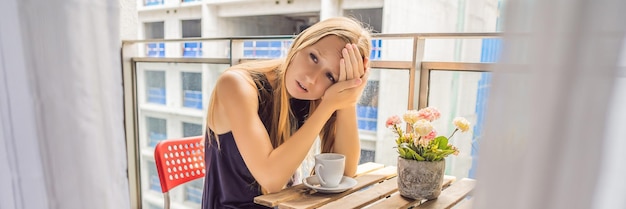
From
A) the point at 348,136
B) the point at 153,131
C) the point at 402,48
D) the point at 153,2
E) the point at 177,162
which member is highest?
the point at 153,2

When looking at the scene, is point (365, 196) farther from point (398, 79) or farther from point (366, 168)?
point (398, 79)

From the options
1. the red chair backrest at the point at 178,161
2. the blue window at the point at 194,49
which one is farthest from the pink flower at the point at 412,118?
the blue window at the point at 194,49

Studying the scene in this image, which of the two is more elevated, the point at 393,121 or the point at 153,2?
the point at 153,2

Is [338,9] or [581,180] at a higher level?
[338,9]

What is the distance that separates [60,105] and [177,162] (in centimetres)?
74

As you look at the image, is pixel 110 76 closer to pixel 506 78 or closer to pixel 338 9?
pixel 506 78

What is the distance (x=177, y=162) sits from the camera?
1.36 metres

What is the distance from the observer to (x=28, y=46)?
0.62 meters

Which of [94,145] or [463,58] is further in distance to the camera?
[463,58]

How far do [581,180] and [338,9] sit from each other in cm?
765

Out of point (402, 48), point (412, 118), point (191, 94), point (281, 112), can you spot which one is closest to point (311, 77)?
point (281, 112)

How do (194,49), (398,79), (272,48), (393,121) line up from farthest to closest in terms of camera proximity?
(194,49), (398,79), (272,48), (393,121)

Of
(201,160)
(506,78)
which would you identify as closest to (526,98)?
(506,78)

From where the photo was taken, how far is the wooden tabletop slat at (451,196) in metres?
0.95
